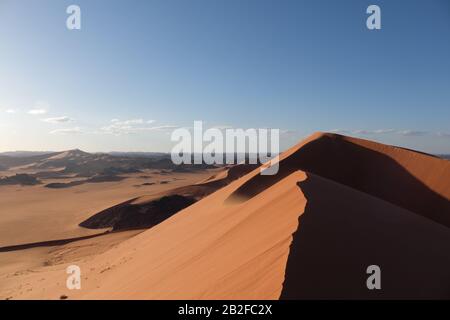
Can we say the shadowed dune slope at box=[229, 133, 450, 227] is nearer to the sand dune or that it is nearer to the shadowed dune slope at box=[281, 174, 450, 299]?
the sand dune

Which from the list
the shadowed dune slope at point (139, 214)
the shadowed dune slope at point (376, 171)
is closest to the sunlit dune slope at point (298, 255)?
the shadowed dune slope at point (376, 171)

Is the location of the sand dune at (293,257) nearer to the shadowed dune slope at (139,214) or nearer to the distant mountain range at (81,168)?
the shadowed dune slope at (139,214)

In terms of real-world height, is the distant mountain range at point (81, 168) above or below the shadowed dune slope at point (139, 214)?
below

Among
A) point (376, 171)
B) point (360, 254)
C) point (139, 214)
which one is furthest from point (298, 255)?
point (139, 214)

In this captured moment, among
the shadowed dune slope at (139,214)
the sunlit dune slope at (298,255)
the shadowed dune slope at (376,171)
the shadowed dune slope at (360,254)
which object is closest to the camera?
the shadowed dune slope at (360,254)

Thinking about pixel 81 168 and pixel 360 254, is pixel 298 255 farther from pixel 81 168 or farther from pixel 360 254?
pixel 81 168

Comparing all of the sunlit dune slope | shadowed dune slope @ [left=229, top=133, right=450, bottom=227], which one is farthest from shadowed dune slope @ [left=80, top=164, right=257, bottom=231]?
the sunlit dune slope

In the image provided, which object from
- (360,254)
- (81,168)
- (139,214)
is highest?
(360,254)

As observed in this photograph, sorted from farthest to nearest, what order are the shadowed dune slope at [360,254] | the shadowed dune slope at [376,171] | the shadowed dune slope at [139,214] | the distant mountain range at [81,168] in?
the distant mountain range at [81,168]
the shadowed dune slope at [139,214]
the shadowed dune slope at [376,171]
the shadowed dune slope at [360,254]

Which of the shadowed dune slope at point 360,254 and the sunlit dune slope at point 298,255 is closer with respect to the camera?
the shadowed dune slope at point 360,254

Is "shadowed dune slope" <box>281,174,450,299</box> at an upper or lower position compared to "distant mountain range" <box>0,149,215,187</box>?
upper

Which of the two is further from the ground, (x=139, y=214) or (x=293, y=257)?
(x=293, y=257)
